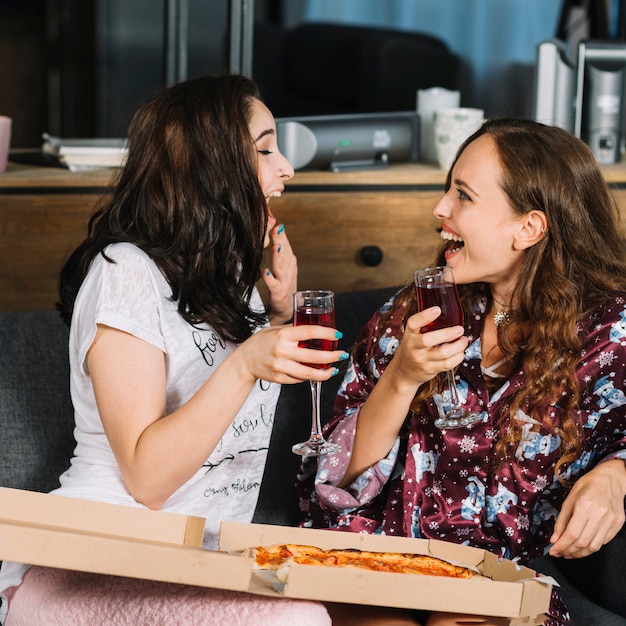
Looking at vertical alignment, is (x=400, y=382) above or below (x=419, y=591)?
above

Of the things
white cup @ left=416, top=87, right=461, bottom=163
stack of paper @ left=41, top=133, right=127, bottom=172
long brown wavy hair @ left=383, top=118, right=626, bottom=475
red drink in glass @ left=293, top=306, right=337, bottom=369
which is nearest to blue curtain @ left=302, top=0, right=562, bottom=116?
white cup @ left=416, top=87, right=461, bottom=163

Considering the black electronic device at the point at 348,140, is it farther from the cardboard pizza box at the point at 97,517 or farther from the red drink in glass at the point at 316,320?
the cardboard pizza box at the point at 97,517

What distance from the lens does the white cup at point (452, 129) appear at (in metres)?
2.58

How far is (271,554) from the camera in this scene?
1.38 metres

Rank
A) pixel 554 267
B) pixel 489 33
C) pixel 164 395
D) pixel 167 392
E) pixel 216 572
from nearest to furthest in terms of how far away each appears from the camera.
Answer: pixel 216 572
pixel 164 395
pixel 167 392
pixel 554 267
pixel 489 33

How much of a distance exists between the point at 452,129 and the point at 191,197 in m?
1.16

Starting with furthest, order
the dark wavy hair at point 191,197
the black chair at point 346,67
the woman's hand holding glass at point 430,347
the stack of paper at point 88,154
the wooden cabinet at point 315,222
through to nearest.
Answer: the black chair at point 346,67
the stack of paper at point 88,154
the wooden cabinet at point 315,222
the dark wavy hair at point 191,197
the woman's hand holding glass at point 430,347

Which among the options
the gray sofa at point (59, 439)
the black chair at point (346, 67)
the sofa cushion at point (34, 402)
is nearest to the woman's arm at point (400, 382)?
the gray sofa at point (59, 439)

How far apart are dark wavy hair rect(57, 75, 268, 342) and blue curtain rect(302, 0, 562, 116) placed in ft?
9.65

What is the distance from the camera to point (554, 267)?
1.67 metres

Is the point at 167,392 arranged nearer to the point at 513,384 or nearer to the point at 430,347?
the point at 430,347

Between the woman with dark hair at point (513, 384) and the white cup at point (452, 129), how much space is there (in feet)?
2.88

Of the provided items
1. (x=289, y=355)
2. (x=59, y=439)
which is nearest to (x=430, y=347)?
(x=289, y=355)

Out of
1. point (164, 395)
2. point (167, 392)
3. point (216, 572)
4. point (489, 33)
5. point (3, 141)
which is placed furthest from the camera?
point (489, 33)
